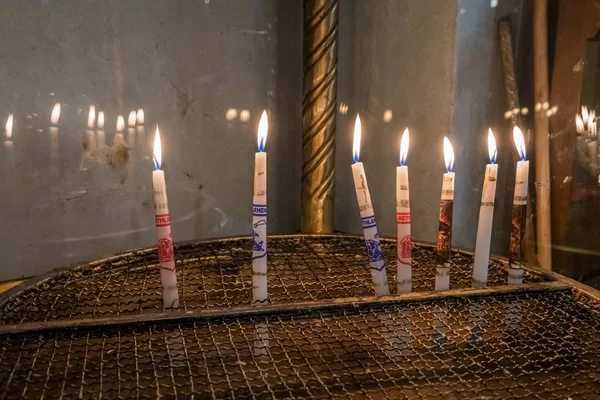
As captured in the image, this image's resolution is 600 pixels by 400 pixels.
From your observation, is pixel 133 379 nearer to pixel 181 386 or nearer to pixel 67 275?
pixel 181 386

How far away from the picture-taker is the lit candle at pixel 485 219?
762 mm

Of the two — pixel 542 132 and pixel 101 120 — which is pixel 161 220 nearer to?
pixel 101 120

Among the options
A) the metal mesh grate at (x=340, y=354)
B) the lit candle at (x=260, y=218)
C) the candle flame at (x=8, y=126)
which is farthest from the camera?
the candle flame at (x=8, y=126)

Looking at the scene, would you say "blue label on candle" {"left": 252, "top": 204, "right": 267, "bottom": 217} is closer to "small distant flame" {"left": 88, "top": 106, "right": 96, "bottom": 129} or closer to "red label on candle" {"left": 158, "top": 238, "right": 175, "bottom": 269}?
"red label on candle" {"left": 158, "top": 238, "right": 175, "bottom": 269}

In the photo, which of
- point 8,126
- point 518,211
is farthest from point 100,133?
point 518,211

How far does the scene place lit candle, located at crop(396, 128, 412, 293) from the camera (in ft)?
2.43

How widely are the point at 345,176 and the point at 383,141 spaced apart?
193 millimetres

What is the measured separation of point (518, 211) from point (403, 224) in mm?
182

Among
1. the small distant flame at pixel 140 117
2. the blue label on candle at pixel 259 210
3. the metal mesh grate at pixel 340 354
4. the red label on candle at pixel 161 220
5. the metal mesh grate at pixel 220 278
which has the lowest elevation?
the metal mesh grate at pixel 340 354

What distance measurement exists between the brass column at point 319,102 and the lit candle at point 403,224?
0.54 m

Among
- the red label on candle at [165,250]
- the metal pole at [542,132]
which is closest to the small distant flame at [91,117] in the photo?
the red label on candle at [165,250]

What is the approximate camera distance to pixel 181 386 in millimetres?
568

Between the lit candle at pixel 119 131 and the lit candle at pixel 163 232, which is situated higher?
the lit candle at pixel 119 131

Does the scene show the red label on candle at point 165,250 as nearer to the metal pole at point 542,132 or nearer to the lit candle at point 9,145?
the lit candle at point 9,145
